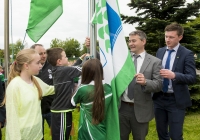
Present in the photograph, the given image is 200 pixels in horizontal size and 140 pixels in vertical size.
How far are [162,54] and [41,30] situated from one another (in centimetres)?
184

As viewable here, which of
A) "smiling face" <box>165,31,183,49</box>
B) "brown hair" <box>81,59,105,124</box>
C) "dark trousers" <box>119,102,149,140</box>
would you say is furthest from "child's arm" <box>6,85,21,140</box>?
"smiling face" <box>165,31,183,49</box>

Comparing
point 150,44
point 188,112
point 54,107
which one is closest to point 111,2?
point 54,107

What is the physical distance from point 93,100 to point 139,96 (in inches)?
30.8

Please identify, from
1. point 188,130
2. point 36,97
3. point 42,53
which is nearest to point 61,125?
point 36,97

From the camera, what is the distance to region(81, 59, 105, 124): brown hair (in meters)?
2.68

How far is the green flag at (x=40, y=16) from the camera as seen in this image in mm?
2971

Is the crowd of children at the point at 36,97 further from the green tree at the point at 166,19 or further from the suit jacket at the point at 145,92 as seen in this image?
the green tree at the point at 166,19

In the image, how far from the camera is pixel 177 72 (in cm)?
340

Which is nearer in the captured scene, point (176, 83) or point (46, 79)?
point (176, 83)

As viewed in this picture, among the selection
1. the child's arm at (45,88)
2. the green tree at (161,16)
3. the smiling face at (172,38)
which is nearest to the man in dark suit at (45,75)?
the child's arm at (45,88)

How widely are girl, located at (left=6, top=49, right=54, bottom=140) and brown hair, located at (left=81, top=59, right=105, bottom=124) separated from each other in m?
0.57

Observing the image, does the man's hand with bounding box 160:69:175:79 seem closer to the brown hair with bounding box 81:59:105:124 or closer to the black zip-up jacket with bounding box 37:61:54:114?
the brown hair with bounding box 81:59:105:124

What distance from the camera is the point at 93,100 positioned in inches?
107

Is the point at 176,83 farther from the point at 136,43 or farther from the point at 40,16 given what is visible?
the point at 40,16
